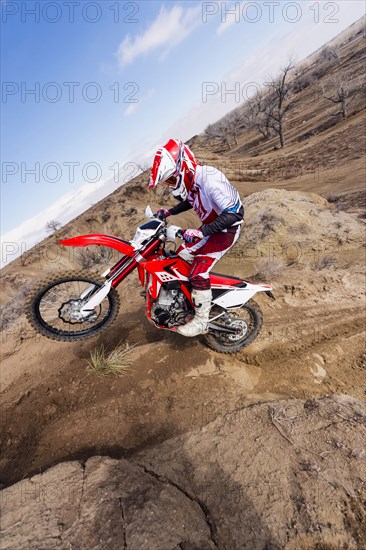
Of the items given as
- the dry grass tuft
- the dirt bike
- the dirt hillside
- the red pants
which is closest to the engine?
the dirt bike

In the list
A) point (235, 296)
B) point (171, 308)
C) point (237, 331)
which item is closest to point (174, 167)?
point (171, 308)

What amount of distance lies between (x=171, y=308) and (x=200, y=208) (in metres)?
1.38

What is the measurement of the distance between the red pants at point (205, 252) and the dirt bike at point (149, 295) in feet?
0.53

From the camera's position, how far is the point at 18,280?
14.1 meters

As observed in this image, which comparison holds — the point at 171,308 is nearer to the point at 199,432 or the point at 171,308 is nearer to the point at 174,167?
the point at 199,432

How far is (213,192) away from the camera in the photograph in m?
3.60

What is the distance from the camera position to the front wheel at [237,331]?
4613mm

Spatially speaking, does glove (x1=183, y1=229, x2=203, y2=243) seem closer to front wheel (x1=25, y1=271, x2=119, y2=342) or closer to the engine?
the engine

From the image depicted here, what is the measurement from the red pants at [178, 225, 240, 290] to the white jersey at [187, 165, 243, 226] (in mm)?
327

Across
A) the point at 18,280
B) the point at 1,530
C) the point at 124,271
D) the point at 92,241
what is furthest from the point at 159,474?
the point at 18,280

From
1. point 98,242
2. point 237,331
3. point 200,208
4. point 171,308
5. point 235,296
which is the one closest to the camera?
point 98,242

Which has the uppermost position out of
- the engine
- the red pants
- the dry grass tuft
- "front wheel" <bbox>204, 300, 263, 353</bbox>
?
the red pants

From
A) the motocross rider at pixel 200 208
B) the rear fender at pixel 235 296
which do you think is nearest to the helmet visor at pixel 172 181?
the motocross rider at pixel 200 208

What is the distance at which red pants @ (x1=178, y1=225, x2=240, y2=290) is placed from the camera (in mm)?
3988
